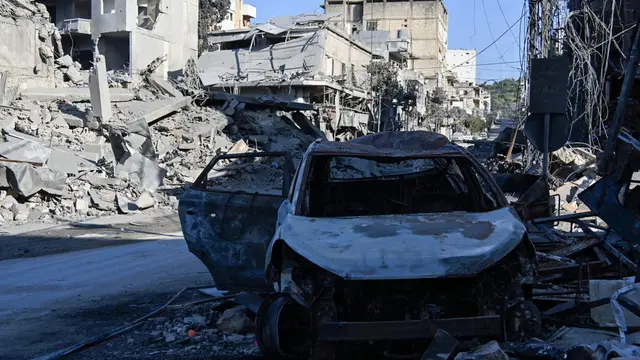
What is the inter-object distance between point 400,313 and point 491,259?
29.0 inches

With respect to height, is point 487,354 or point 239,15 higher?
point 239,15

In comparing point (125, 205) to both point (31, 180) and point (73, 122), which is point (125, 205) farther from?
point (73, 122)

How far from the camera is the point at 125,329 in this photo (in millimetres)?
6281

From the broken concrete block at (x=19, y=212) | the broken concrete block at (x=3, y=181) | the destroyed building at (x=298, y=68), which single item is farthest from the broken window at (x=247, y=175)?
the destroyed building at (x=298, y=68)

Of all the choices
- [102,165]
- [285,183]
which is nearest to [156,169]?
[102,165]

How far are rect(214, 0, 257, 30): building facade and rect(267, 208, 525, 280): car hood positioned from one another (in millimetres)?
70008

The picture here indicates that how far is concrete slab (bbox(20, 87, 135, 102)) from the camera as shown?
83.6 ft

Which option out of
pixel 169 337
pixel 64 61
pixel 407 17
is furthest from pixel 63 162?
pixel 407 17

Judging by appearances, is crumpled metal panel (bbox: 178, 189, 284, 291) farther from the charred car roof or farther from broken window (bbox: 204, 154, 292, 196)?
broken window (bbox: 204, 154, 292, 196)

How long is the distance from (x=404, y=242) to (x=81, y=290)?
202 inches

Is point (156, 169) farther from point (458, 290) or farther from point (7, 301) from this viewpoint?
point (458, 290)

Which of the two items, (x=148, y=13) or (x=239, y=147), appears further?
(x=148, y=13)

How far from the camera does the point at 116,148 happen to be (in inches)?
807

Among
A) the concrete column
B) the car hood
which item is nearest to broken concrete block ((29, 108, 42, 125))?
the concrete column
